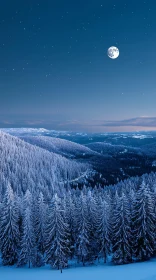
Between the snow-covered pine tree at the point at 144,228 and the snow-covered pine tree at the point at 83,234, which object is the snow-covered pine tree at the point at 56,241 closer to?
the snow-covered pine tree at the point at 83,234

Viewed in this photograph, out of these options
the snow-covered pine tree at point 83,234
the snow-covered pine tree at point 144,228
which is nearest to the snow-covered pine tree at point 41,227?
the snow-covered pine tree at point 83,234

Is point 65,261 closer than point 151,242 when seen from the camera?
No

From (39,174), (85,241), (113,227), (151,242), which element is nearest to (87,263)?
(85,241)

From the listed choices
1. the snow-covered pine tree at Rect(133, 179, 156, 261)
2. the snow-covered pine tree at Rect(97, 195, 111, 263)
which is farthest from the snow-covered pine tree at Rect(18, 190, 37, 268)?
the snow-covered pine tree at Rect(133, 179, 156, 261)

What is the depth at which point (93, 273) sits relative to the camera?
33312mm

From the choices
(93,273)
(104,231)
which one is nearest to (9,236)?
(104,231)

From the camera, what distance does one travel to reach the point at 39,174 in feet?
597

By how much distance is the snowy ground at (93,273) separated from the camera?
2890 cm

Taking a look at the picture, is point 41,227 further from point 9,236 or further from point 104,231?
point 104,231

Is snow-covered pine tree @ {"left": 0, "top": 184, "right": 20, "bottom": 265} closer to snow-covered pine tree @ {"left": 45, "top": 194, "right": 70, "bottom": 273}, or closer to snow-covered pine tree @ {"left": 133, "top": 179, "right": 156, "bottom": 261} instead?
snow-covered pine tree @ {"left": 45, "top": 194, "right": 70, "bottom": 273}

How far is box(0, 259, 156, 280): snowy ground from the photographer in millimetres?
28902

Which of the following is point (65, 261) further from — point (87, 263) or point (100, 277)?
point (100, 277)

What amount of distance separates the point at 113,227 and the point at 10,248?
67.3 ft

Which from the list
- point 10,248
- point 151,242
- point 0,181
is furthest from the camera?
point 0,181
